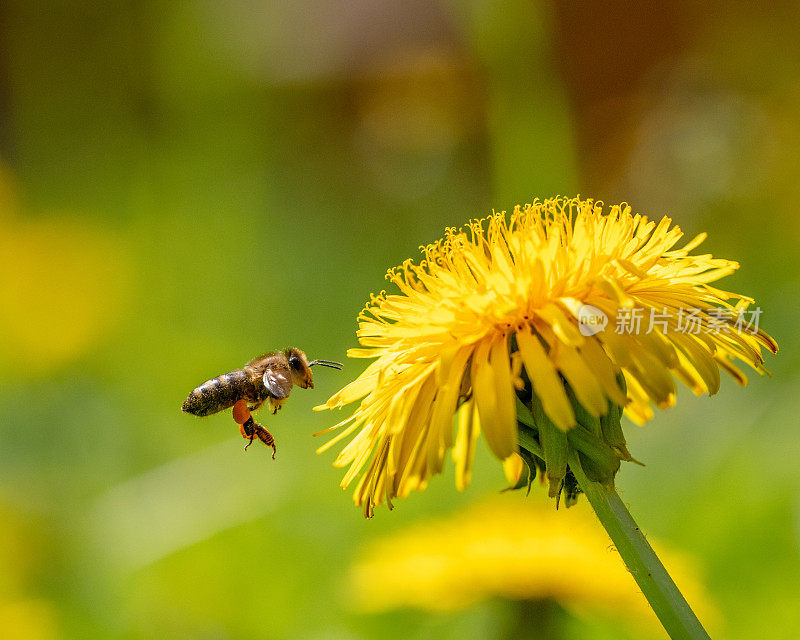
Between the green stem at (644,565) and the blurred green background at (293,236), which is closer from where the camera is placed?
the green stem at (644,565)

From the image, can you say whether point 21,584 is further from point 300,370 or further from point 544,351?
point 544,351

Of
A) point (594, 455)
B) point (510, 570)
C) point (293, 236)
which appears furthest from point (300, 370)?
point (293, 236)

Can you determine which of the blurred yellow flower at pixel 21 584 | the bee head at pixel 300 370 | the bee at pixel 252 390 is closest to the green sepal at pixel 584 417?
the bee at pixel 252 390

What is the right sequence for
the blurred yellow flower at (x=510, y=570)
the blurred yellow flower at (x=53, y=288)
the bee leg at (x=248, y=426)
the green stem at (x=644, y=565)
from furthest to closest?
the blurred yellow flower at (x=53, y=288) < the blurred yellow flower at (x=510, y=570) < the bee leg at (x=248, y=426) < the green stem at (x=644, y=565)

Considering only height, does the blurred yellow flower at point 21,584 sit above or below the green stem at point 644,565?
below

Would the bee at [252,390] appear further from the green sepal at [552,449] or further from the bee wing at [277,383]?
the green sepal at [552,449]

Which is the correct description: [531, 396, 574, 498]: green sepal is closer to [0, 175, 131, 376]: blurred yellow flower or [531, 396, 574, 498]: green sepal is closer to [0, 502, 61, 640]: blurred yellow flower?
[0, 502, 61, 640]: blurred yellow flower

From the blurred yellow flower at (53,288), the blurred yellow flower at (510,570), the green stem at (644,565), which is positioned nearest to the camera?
the green stem at (644,565)

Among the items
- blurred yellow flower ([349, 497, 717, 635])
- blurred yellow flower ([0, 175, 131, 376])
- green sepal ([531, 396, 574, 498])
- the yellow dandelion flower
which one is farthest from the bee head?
blurred yellow flower ([0, 175, 131, 376])
